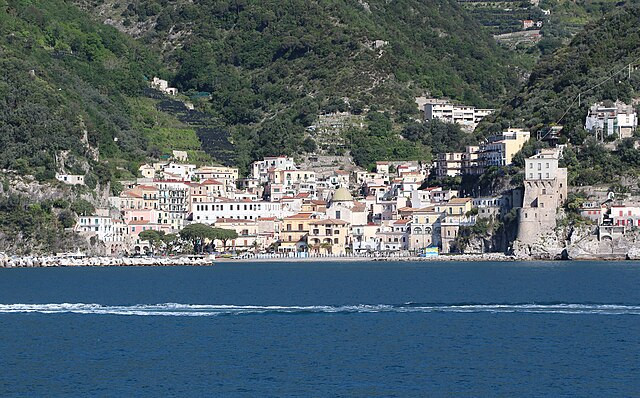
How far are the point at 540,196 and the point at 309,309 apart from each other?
42836 mm

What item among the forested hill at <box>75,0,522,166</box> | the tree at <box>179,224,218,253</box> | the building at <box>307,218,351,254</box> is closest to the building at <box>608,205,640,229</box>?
the building at <box>307,218,351,254</box>

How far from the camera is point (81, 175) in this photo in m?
115

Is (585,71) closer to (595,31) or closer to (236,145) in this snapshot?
(595,31)

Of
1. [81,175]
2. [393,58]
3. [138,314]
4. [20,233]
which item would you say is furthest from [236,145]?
[138,314]

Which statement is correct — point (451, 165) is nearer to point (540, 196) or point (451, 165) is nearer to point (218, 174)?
point (218, 174)

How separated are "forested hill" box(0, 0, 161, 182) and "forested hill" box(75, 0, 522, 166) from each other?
8.27 metres

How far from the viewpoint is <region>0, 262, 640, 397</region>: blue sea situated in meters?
39.0

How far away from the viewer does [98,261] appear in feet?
342

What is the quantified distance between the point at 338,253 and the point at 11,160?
25.6 metres

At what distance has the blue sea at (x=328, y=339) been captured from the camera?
39.0 m

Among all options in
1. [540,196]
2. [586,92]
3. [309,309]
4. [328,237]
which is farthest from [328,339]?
[586,92]

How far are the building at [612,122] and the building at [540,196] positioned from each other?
26.1 feet

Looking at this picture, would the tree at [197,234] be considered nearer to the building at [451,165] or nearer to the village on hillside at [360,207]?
the village on hillside at [360,207]

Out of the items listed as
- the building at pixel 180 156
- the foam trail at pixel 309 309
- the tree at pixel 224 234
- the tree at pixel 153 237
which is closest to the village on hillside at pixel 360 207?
the tree at pixel 153 237
